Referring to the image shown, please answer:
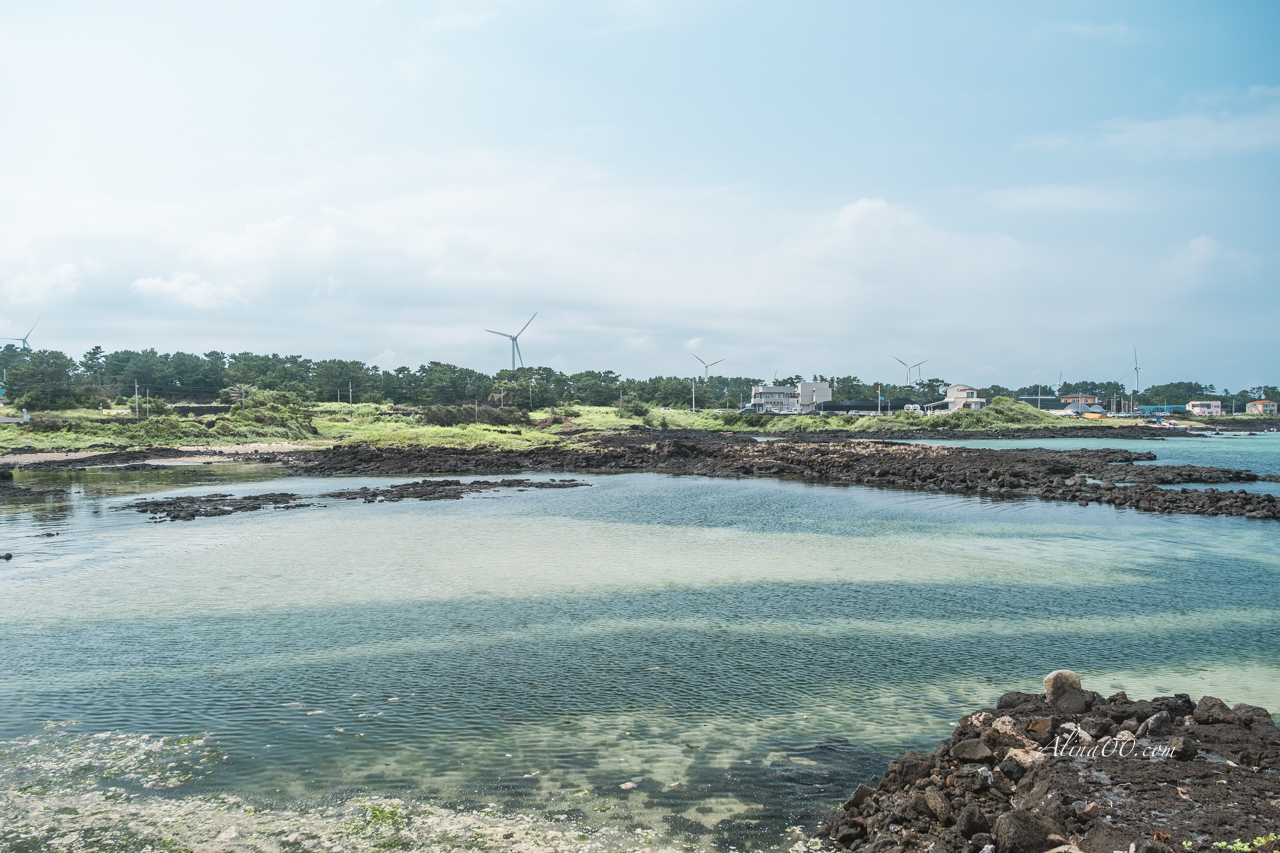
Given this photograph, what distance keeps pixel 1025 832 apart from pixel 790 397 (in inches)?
6599

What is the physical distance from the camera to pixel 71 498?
31.5 meters

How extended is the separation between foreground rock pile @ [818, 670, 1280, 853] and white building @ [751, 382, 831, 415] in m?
146

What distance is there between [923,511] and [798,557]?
38.9ft

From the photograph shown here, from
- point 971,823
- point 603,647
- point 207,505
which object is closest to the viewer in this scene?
point 971,823

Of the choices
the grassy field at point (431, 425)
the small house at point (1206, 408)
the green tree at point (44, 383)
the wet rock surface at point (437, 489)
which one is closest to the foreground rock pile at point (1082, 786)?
the wet rock surface at point (437, 489)

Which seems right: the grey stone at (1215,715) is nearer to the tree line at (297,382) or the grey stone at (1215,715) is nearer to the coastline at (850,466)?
the coastline at (850,466)

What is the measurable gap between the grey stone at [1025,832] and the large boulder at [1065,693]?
2.71 metres

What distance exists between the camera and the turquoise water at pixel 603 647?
7707mm

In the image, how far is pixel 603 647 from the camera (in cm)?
1177

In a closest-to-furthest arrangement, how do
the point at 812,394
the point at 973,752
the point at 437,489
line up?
the point at 973,752 < the point at 437,489 < the point at 812,394

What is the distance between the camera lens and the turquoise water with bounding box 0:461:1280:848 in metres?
7.71

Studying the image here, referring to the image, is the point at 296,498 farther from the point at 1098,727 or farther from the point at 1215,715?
the point at 1215,715

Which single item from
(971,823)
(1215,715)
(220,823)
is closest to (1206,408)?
(1215,715)

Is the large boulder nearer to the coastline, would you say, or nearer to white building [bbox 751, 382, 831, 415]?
the coastline
